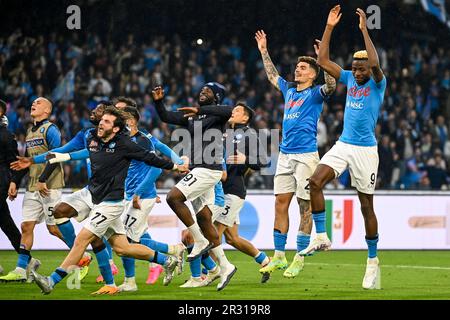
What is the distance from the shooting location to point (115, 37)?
83.1ft

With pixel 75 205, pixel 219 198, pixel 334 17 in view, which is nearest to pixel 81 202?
pixel 75 205

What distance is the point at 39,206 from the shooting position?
13523 mm

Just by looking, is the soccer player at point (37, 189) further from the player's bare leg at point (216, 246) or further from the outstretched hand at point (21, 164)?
the player's bare leg at point (216, 246)

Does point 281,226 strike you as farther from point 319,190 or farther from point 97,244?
point 97,244

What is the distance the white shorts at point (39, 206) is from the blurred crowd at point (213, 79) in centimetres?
736

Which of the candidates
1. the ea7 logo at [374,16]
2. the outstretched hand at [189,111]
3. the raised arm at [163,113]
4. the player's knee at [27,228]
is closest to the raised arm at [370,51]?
the outstretched hand at [189,111]

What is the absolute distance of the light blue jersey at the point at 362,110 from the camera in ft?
38.1

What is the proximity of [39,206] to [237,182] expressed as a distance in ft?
8.90

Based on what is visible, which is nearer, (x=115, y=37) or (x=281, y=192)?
(x=281, y=192)

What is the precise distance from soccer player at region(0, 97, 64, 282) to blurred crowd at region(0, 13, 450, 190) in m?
7.34

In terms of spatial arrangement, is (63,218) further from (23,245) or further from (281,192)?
(281,192)

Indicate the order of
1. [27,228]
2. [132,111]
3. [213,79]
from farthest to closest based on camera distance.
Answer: [213,79]
[27,228]
[132,111]
